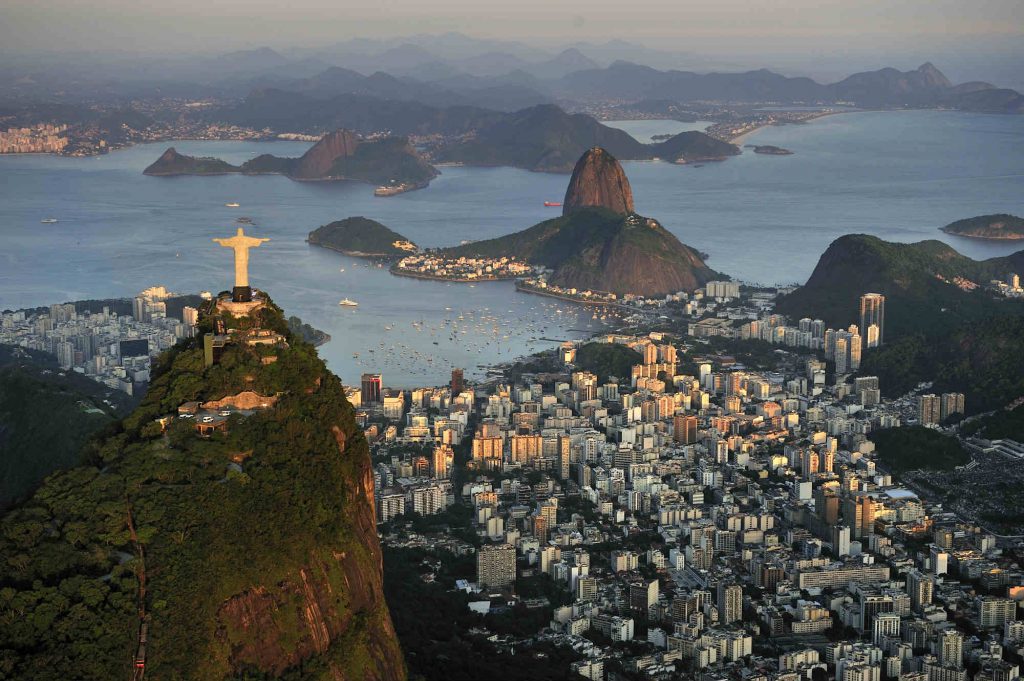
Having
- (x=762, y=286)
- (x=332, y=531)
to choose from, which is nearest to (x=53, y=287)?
(x=762, y=286)

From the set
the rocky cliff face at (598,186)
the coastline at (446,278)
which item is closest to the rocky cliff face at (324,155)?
the rocky cliff face at (598,186)

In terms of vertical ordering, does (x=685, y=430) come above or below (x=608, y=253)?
below

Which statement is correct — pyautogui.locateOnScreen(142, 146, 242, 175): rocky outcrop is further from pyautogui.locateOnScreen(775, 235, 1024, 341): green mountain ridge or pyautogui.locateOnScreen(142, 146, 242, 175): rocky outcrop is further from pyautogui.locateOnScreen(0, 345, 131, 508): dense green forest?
pyautogui.locateOnScreen(0, 345, 131, 508): dense green forest

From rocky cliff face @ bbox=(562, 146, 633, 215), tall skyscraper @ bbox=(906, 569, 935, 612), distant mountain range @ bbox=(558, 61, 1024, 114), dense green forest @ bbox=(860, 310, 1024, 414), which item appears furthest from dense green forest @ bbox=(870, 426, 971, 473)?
distant mountain range @ bbox=(558, 61, 1024, 114)

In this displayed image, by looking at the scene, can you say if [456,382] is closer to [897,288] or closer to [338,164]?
[897,288]

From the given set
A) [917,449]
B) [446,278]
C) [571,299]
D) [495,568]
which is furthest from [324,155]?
[495,568]

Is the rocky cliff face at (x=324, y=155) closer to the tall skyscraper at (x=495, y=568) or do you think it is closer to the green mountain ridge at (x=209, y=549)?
the tall skyscraper at (x=495, y=568)

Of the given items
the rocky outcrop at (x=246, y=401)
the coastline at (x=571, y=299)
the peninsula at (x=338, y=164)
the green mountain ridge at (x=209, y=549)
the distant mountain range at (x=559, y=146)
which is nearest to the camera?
the green mountain ridge at (x=209, y=549)
